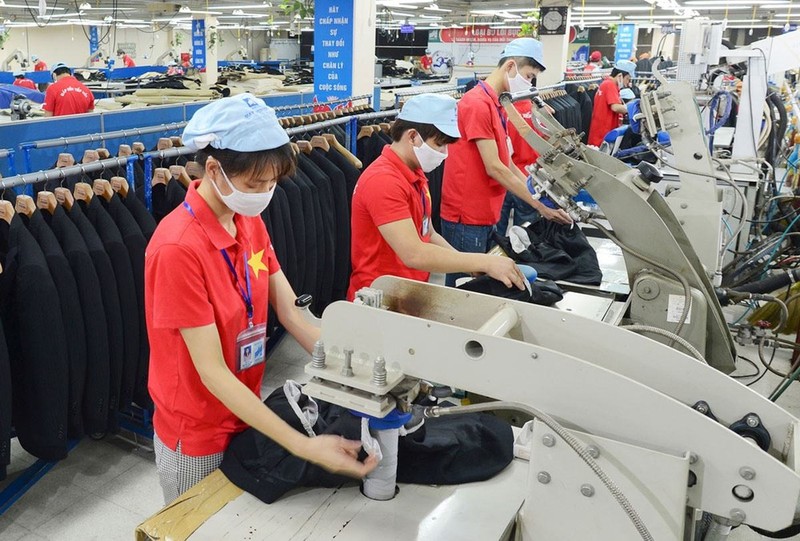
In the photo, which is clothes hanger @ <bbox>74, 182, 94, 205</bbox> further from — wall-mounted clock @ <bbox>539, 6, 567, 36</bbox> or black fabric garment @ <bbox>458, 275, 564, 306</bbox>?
wall-mounted clock @ <bbox>539, 6, 567, 36</bbox>

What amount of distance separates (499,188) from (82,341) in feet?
7.10

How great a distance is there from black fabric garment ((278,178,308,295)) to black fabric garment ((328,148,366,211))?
475mm

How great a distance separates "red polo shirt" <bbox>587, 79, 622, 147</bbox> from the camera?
24.1ft

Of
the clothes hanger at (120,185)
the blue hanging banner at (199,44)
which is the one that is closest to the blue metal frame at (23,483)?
the clothes hanger at (120,185)

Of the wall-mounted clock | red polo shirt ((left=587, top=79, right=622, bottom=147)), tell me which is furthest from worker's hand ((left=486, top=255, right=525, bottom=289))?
the wall-mounted clock

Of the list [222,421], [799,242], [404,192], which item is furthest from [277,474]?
[799,242]

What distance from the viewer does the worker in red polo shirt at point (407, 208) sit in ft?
7.51

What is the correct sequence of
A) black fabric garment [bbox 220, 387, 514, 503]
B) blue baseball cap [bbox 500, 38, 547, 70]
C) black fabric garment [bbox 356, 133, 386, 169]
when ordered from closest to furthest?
black fabric garment [bbox 220, 387, 514, 503]
blue baseball cap [bbox 500, 38, 547, 70]
black fabric garment [bbox 356, 133, 386, 169]

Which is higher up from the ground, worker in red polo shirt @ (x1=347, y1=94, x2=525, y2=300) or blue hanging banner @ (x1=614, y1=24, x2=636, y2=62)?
blue hanging banner @ (x1=614, y1=24, x2=636, y2=62)

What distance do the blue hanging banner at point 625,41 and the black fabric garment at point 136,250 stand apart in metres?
17.8

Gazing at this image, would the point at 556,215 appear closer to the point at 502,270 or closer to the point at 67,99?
the point at 502,270

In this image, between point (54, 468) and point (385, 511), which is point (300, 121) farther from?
point (385, 511)

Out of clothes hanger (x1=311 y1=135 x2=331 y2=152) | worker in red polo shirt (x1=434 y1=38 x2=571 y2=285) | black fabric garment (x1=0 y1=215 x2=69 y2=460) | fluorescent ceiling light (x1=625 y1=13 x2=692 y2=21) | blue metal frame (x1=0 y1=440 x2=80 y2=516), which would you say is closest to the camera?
black fabric garment (x1=0 y1=215 x2=69 y2=460)

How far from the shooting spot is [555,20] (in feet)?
34.5
